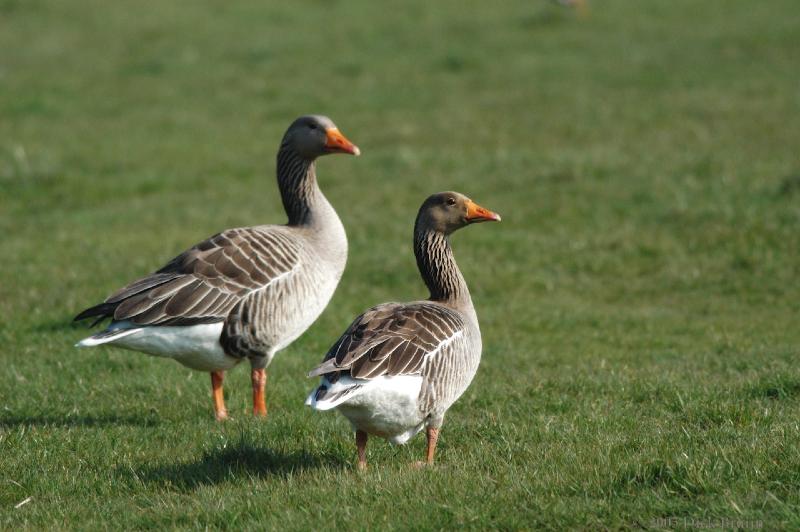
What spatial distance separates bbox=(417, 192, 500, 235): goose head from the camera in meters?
7.85

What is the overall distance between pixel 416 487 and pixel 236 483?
1.28 metres

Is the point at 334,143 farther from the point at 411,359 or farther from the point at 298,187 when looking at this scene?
the point at 411,359

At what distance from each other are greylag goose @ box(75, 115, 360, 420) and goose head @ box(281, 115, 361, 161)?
0.93 meters

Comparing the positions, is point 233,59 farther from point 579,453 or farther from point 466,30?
point 579,453

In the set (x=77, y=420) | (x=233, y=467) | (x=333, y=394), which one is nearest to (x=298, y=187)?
(x=77, y=420)

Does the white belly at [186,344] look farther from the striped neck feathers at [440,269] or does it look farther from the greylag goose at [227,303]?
the striped neck feathers at [440,269]

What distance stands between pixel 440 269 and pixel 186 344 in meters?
2.22

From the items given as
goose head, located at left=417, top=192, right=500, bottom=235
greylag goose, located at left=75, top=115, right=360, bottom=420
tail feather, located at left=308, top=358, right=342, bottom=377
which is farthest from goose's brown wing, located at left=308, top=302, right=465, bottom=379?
greylag goose, located at left=75, top=115, right=360, bottom=420

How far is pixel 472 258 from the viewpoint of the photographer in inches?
568

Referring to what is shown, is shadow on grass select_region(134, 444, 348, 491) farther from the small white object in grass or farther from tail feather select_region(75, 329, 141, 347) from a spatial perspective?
tail feather select_region(75, 329, 141, 347)

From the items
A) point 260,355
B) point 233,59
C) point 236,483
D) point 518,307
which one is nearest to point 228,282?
point 260,355

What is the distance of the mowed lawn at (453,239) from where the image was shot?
6.51 metres

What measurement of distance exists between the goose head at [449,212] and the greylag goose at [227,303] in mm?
1574

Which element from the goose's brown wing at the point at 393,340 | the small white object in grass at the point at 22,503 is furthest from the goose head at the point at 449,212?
the small white object in grass at the point at 22,503
